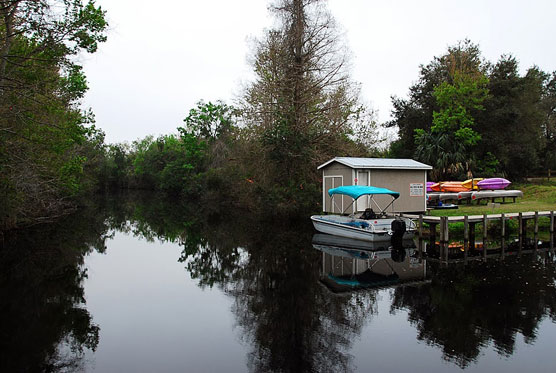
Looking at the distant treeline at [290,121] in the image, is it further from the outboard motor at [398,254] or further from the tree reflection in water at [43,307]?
the outboard motor at [398,254]

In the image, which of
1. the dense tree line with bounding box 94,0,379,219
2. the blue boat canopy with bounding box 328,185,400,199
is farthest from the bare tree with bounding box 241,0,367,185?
the blue boat canopy with bounding box 328,185,400,199

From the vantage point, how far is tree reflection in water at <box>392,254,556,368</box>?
24.7 ft

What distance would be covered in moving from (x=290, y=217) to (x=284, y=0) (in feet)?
45.7

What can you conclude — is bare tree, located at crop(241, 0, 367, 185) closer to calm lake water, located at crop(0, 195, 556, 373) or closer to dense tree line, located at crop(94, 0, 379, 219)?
dense tree line, located at crop(94, 0, 379, 219)

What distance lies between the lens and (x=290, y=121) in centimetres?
2675

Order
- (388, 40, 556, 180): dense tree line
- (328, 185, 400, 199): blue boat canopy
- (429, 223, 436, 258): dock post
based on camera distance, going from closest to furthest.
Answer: (429, 223, 436, 258): dock post, (328, 185, 400, 199): blue boat canopy, (388, 40, 556, 180): dense tree line

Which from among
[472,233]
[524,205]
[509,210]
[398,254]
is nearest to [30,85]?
[398,254]

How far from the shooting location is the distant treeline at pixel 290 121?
1544 centimetres

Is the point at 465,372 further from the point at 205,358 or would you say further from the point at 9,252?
the point at 9,252

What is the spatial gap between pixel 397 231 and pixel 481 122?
894 inches

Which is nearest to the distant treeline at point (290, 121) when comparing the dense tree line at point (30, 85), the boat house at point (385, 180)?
the dense tree line at point (30, 85)

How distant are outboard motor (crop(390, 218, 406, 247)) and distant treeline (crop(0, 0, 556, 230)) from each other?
28.3 ft

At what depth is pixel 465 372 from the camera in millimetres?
6348

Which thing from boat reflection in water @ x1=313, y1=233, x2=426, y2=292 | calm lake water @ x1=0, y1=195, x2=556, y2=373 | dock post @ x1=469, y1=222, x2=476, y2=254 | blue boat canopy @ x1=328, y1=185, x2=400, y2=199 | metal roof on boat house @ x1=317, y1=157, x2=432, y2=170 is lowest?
calm lake water @ x1=0, y1=195, x2=556, y2=373
